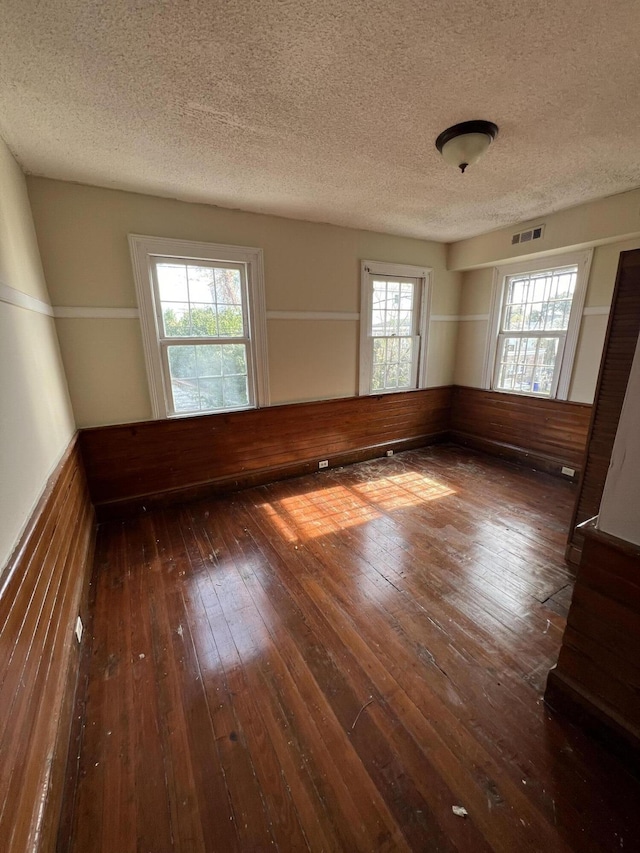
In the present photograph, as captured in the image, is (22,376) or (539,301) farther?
(539,301)

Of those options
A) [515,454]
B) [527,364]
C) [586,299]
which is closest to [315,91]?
[586,299]

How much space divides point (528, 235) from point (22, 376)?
4.49m

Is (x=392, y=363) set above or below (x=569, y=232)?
below

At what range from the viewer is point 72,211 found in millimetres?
2473

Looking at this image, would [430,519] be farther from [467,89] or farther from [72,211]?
[72,211]

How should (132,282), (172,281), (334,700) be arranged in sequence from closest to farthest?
(334,700) → (132,282) → (172,281)

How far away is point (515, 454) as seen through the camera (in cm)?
420

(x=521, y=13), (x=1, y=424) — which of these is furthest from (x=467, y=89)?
(x=1, y=424)

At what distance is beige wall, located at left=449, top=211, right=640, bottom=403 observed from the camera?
10.2ft

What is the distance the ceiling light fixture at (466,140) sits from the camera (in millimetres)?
1812

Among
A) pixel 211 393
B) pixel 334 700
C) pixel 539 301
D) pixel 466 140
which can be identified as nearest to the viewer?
pixel 334 700

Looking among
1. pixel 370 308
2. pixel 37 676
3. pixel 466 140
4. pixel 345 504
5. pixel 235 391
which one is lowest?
pixel 345 504

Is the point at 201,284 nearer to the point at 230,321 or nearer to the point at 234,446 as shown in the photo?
the point at 230,321

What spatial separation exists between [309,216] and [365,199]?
0.65 m
